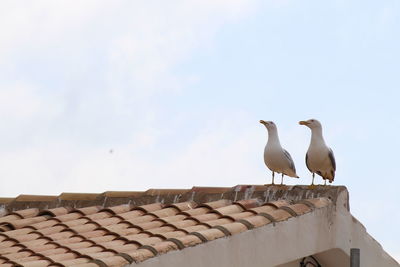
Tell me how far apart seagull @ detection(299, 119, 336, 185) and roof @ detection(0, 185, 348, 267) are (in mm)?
648

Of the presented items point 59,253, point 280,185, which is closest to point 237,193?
point 280,185

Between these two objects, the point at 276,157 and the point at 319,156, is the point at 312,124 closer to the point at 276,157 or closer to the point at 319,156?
the point at 319,156

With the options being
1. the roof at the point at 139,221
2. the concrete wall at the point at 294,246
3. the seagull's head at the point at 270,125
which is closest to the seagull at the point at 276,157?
the seagull's head at the point at 270,125

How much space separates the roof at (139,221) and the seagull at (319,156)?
0.65m

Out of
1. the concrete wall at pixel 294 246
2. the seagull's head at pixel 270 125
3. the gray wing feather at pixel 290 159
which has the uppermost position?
the seagull's head at pixel 270 125

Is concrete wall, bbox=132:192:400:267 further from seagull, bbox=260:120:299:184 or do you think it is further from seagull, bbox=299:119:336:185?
seagull, bbox=260:120:299:184

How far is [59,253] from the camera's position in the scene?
317 inches

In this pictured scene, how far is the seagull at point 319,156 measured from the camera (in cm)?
1013

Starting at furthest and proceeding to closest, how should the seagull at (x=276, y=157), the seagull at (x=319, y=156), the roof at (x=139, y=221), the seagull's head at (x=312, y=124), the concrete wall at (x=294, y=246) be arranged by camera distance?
the seagull at (x=276, y=157) < the seagull's head at (x=312, y=124) < the seagull at (x=319, y=156) < the concrete wall at (x=294, y=246) < the roof at (x=139, y=221)

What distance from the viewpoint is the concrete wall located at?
313 inches

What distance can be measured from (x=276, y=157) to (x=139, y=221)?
1.99 m

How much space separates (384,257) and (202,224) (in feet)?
6.84

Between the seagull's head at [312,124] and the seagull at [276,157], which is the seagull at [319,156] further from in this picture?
the seagull at [276,157]

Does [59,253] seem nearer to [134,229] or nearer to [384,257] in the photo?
[134,229]
